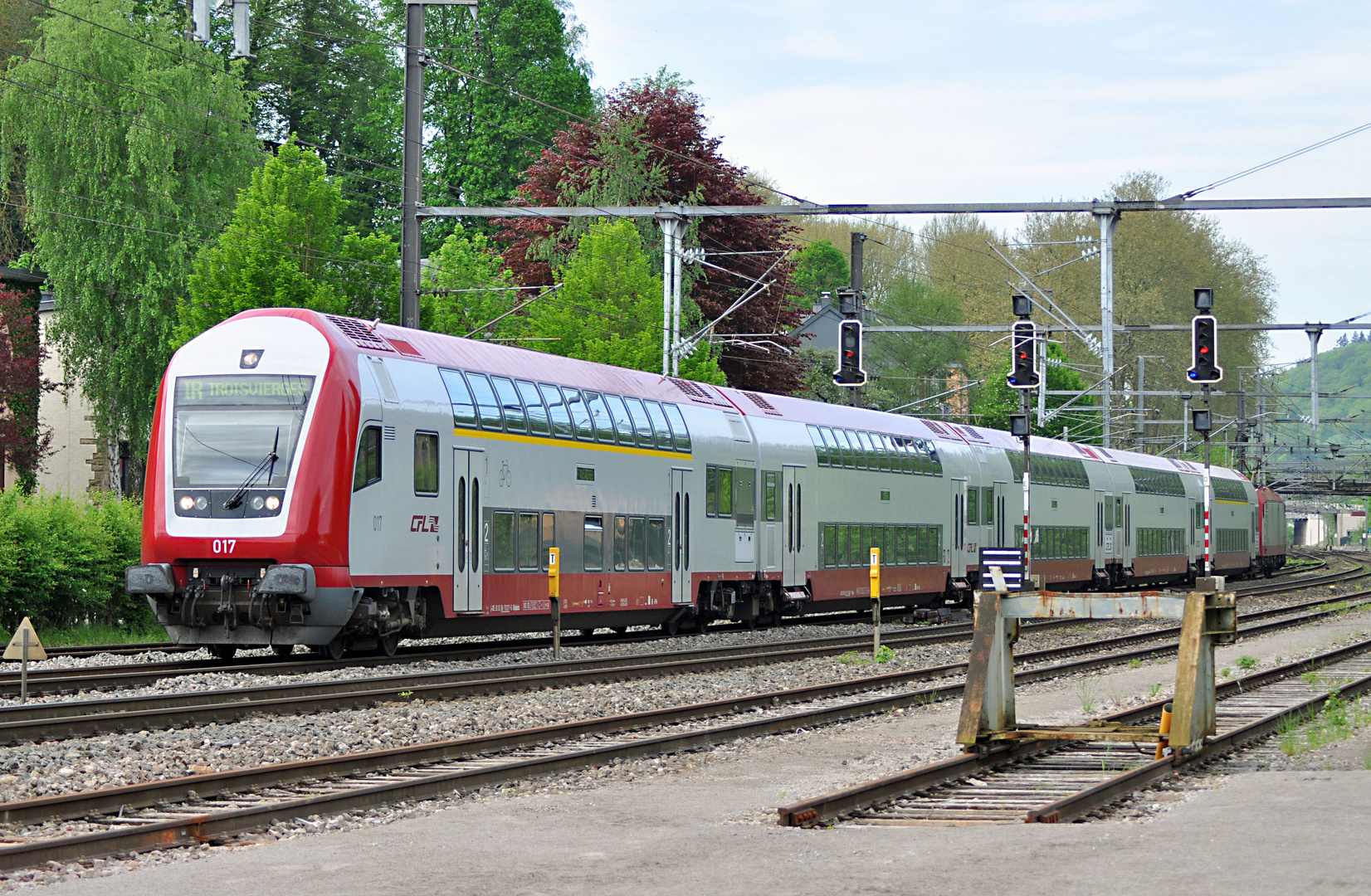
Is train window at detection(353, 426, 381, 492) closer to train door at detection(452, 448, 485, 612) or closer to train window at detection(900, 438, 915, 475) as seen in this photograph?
train door at detection(452, 448, 485, 612)

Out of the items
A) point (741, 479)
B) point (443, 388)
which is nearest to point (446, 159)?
point (741, 479)

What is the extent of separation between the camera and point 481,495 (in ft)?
69.9

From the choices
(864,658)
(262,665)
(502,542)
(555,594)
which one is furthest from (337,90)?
(262,665)

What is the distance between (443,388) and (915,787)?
1129cm

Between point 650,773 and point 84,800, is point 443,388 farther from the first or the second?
point 84,800

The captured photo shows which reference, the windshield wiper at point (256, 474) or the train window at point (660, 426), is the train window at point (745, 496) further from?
the windshield wiper at point (256, 474)

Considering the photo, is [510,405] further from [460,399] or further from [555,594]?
[555,594]

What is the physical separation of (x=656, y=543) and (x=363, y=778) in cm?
1430

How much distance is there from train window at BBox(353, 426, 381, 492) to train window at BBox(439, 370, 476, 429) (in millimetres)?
1569

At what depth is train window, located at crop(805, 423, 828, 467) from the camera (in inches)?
1214

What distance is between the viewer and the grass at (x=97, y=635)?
80.6ft

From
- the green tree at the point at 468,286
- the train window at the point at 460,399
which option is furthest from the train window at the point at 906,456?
the train window at the point at 460,399

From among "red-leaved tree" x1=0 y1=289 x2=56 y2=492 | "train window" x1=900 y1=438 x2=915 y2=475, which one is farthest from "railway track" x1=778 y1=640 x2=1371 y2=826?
"red-leaved tree" x1=0 y1=289 x2=56 y2=492

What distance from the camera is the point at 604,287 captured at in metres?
42.8
